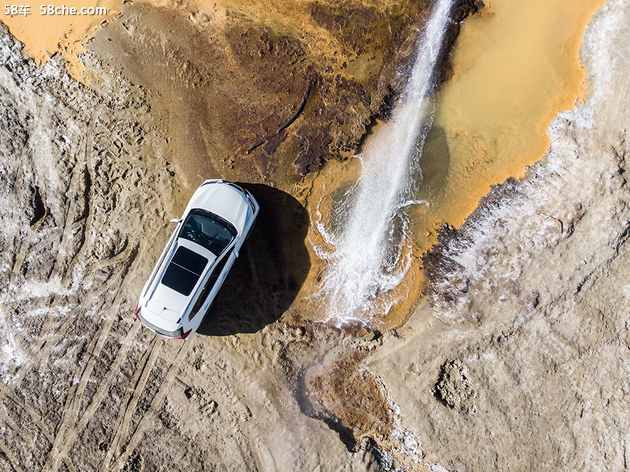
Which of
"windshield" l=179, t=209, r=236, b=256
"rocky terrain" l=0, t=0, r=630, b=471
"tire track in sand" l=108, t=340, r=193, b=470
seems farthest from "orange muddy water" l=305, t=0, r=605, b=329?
"tire track in sand" l=108, t=340, r=193, b=470

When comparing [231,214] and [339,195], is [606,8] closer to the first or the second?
[339,195]

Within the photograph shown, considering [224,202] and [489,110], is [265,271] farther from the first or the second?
[489,110]

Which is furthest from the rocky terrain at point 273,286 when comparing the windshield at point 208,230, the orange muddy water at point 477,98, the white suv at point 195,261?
the windshield at point 208,230

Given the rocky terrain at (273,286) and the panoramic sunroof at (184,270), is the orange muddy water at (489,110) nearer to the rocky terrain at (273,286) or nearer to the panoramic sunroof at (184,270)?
the rocky terrain at (273,286)

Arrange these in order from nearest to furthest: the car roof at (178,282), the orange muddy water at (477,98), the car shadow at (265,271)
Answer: the car roof at (178,282) → the car shadow at (265,271) → the orange muddy water at (477,98)

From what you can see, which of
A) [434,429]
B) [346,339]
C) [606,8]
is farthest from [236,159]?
[606,8]

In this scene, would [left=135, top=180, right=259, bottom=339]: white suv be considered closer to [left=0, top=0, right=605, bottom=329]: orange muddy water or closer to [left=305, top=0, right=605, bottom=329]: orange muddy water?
[left=0, top=0, right=605, bottom=329]: orange muddy water

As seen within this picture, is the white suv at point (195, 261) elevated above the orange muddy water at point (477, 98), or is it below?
below
